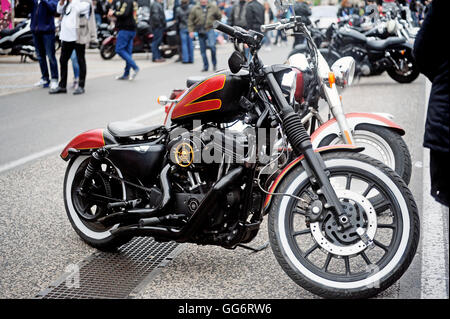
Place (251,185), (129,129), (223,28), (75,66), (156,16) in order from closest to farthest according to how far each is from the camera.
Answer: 1. (223,28)
2. (251,185)
3. (129,129)
4. (75,66)
5. (156,16)

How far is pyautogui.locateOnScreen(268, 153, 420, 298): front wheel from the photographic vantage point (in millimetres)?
3322

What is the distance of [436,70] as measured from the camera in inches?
120

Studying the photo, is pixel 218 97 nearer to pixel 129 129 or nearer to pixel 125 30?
pixel 129 129

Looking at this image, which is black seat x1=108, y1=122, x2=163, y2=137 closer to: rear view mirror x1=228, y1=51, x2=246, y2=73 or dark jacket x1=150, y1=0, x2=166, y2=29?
rear view mirror x1=228, y1=51, x2=246, y2=73

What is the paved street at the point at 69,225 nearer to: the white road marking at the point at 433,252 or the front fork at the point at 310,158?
the white road marking at the point at 433,252

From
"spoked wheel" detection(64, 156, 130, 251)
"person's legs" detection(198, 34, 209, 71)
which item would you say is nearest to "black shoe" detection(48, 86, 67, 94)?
"person's legs" detection(198, 34, 209, 71)

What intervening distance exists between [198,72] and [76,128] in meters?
7.58

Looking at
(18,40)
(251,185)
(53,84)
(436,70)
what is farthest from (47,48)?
(436,70)

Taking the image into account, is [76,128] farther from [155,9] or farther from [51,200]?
[155,9]

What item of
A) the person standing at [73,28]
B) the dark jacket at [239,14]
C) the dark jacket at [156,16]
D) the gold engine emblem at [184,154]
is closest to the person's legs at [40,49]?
the person standing at [73,28]

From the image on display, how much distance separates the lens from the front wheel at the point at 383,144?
5043 millimetres

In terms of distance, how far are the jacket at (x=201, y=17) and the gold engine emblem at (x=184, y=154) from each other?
1370 cm

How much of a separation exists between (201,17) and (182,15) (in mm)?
1338

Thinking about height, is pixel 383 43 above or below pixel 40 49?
below
